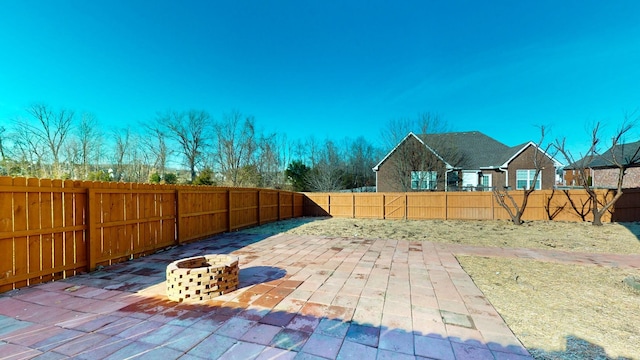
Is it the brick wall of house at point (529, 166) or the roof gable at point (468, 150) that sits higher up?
the roof gable at point (468, 150)

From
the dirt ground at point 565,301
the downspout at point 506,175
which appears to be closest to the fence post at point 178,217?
the dirt ground at point 565,301

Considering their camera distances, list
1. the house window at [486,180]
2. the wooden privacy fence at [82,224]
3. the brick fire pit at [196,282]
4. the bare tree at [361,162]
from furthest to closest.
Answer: the bare tree at [361,162] → the house window at [486,180] → the wooden privacy fence at [82,224] → the brick fire pit at [196,282]

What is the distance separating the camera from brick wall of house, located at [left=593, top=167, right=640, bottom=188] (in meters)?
20.3

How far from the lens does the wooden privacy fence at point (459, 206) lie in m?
11.0

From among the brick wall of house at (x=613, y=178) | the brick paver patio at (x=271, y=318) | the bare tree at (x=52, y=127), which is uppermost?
the bare tree at (x=52, y=127)

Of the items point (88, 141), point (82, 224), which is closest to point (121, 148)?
point (88, 141)

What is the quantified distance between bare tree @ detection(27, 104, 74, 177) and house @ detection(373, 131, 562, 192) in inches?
937

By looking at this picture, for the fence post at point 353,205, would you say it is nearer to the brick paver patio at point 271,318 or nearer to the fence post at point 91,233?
the brick paver patio at point 271,318

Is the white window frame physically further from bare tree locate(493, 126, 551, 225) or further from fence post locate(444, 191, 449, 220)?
fence post locate(444, 191, 449, 220)

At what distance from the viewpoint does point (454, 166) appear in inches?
695

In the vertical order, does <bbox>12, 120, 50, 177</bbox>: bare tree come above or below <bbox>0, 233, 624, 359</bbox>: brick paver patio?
above

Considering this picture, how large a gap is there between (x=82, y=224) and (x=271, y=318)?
4.07 meters

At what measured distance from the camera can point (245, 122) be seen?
23016mm

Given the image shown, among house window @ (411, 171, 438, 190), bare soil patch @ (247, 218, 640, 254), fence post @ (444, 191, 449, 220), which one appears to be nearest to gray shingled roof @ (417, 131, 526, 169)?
house window @ (411, 171, 438, 190)
